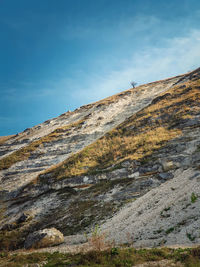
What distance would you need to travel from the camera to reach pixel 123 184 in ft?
81.3

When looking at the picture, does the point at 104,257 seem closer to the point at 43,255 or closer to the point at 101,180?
the point at 43,255

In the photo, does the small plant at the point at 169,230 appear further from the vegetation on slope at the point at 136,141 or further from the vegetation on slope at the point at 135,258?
the vegetation on slope at the point at 136,141

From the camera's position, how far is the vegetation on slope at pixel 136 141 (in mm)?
31966

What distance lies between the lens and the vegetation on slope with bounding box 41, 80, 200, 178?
105 ft

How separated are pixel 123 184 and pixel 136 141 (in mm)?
12988

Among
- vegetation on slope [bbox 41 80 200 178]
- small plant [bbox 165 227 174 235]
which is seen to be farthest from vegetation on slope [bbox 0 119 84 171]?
small plant [bbox 165 227 174 235]

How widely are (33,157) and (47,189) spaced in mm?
19602

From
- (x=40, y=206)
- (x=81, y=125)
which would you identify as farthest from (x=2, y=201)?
(x=81, y=125)

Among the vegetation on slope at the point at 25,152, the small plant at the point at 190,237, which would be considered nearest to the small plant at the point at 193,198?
the small plant at the point at 190,237

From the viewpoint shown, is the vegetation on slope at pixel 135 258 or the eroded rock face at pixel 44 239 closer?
the vegetation on slope at pixel 135 258

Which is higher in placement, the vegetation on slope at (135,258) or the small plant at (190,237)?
the vegetation on slope at (135,258)

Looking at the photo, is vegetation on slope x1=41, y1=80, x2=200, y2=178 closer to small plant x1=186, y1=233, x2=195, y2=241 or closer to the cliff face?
the cliff face

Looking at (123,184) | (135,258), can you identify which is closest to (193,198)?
(135,258)

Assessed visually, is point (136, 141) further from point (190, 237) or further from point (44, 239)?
point (190, 237)
